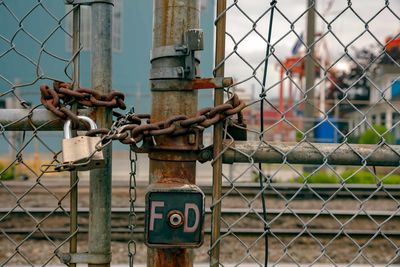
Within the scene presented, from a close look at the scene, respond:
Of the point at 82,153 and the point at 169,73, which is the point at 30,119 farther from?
the point at 169,73

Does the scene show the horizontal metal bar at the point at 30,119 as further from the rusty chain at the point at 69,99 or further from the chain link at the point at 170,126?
the chain link at the point at 170,126

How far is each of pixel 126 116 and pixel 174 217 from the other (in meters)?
0.34

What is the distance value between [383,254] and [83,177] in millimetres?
6428

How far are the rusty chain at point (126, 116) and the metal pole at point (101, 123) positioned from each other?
0.14 feet

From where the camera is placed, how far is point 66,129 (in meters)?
1.37

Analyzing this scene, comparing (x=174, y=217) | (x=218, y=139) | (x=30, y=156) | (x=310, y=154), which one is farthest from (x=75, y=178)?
(x=30, y=156)

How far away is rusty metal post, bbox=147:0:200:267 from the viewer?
135cm

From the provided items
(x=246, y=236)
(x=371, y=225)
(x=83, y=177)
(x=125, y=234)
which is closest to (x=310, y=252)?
(x=246, y=236)

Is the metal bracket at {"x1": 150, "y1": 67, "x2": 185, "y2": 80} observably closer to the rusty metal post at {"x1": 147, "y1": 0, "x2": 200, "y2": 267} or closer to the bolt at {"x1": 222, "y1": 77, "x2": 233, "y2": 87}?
the rusty metal post at {"x1": 147, "y1": 0, "x2": 200, "y2": 267}

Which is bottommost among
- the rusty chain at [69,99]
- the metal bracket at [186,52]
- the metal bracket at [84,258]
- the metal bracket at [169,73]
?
the metal bracket at [84,258]

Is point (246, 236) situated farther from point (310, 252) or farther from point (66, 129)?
point (66, 129)

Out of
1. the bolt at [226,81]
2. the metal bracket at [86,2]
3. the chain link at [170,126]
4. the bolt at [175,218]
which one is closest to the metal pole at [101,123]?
the metal bracket at [86,2]

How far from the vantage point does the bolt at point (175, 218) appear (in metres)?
1.32

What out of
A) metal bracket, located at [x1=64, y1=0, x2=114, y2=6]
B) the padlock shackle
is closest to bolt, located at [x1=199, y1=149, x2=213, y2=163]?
the padlock shackle
